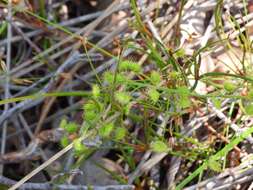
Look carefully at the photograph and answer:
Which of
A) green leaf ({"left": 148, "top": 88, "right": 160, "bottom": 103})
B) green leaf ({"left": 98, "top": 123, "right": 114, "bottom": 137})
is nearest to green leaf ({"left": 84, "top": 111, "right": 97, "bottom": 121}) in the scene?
green leaf ({"left": 98, "top": 123, "right": 114, "bottom": 137})

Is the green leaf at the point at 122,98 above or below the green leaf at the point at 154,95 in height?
above

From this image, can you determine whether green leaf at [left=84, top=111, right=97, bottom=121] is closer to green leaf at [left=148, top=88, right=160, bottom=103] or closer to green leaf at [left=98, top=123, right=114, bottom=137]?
green leaf at [left=98, top=123, right=114, bottom=137]

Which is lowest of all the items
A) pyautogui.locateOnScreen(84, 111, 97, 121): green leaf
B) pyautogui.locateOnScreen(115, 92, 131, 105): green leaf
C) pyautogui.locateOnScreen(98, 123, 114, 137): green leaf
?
pyautogui.locateOnScreen(98, 123, 114, 137): green leaf

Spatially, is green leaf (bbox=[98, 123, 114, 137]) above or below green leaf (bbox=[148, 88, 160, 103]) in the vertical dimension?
below

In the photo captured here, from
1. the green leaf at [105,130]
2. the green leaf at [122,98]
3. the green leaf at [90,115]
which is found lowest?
the green leaf at [105,130]

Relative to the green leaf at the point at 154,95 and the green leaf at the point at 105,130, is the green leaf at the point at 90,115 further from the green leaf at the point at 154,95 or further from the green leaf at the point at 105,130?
the green leaf at the point at 154,95

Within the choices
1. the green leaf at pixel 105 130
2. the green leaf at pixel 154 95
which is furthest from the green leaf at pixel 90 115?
the green leaf at pixel 154 95

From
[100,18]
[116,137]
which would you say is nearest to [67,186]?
[116,137]

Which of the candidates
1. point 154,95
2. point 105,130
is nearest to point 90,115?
point 105,130

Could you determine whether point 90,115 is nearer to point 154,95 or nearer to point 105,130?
point 105,130

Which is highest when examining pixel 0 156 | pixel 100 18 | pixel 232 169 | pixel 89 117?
pixel 100 18

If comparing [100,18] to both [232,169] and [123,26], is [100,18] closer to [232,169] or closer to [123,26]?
[123,26]
